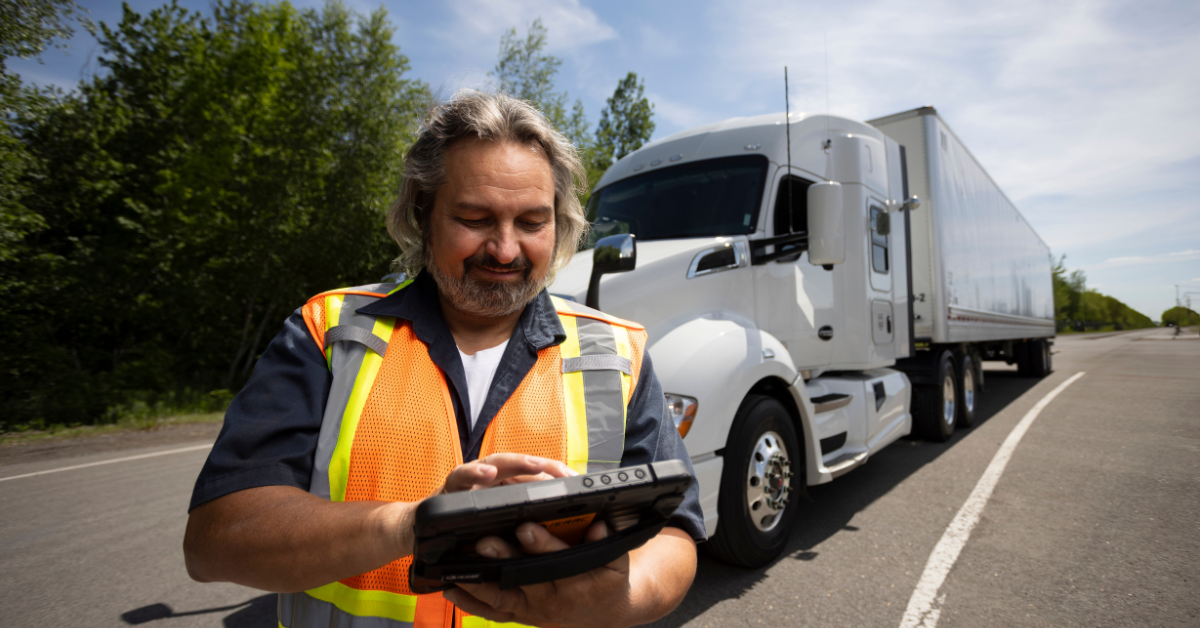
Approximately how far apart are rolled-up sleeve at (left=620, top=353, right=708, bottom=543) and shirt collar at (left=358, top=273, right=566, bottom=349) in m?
0.25

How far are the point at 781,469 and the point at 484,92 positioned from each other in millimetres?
3091

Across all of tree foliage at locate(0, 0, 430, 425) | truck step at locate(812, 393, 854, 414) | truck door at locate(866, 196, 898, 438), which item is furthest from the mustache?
tree foliage at locate(0, 0, 430, 425)

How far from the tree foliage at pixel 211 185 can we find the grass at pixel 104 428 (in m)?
3.19

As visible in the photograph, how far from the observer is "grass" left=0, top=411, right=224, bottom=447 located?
8.85m

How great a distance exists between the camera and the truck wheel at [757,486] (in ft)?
11.3

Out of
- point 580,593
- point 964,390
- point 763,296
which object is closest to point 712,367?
point 763,296

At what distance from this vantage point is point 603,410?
55.4 inches

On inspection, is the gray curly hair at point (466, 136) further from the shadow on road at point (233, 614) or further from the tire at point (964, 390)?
the tire at point (964, 390)

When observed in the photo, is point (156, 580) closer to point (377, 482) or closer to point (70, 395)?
point (377, 482)

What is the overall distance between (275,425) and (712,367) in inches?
99.6

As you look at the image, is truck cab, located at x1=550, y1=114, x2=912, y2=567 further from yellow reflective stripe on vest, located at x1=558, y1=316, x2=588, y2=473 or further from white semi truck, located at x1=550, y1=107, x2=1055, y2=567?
yellow reflective stripe on vest, located at x1=558, y1=316, x2=588, y2=473

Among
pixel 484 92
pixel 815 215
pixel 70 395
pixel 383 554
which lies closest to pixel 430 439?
pixel 383 554

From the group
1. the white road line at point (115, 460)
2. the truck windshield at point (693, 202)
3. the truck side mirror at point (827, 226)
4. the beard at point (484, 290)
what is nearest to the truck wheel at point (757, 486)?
the truck side mirror at point (827, 226)

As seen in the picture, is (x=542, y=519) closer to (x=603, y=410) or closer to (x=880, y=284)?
(x=603, y=410)
